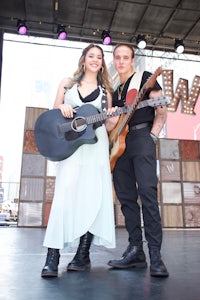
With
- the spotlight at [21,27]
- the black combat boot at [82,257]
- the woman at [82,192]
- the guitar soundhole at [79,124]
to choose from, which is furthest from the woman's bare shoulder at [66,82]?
the spotlight at [21,27]

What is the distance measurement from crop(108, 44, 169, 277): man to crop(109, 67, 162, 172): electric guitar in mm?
88

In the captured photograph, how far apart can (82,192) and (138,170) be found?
0.33 metres

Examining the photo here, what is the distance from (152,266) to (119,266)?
8.2 inches

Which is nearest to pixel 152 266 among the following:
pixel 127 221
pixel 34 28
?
pixel 127 221

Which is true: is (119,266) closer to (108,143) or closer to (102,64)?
(108,143)

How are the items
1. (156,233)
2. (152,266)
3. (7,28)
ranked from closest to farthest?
1. (152,266)
2. (156,233)
3. (7,28)

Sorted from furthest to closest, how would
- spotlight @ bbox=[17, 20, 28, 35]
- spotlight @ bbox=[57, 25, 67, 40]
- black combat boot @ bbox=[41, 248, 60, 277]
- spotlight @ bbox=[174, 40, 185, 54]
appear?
1. spotlight @ bbox=[174, 40, 185, 54]
2. spotlight @ bbox=[57, 25, 67, 40]
3. spotlight @ bbox=[17, 20, 28, 35]
4. black combat boot @ bbox=[41, 248, 60, 277]

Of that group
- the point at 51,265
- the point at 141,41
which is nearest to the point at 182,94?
the point at 141,41

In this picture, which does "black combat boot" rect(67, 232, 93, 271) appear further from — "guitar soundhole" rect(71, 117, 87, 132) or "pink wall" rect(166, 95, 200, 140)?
"pink wall" rect(166, 95, 200, 140)

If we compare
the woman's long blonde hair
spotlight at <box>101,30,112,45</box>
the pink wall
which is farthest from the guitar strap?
the pink wall

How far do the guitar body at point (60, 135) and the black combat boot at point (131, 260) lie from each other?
0.61 metres

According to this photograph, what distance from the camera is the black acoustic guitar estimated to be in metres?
1.56

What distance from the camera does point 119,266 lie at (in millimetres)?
1599

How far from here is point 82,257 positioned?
1618mm
